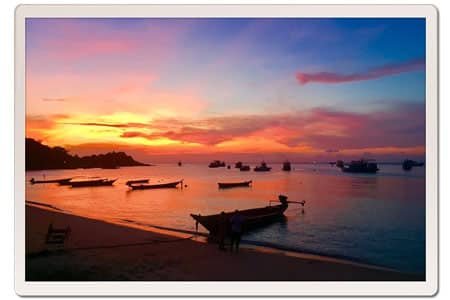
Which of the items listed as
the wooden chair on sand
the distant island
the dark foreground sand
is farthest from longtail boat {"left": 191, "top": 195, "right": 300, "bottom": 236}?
the wooden chair on sand

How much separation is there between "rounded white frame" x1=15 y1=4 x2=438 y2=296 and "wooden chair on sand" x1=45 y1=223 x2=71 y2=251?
1.48ft

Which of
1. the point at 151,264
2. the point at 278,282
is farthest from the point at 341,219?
the point at 151,264

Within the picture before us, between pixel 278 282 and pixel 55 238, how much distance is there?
9.27ft

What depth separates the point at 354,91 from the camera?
527 cm

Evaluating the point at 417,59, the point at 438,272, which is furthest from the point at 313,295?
the point at 417,59

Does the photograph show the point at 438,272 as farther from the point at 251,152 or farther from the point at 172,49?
the point at 172,49

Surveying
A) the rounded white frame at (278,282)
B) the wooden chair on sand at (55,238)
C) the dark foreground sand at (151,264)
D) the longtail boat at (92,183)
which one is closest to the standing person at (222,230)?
the dark foreground sand at (151,264)

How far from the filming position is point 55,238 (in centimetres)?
529

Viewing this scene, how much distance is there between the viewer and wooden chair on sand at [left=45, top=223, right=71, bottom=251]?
5137 mm

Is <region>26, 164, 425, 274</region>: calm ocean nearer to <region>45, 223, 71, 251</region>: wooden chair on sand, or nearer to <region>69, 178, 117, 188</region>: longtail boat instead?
<region>45, 223, 71, 251</region>: wooden chair on sand

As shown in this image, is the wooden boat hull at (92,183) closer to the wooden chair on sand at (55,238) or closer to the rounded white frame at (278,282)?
the wooden chair on sand at (55,238)

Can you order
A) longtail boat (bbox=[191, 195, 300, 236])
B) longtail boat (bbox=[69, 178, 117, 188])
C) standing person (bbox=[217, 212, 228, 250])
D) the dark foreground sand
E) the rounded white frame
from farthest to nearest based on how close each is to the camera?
longtail boat (bbox=[69, 178, 117, 188]) < longtail boat (bbox=[191, 195, 300, 236]) < standing person (bbox=[217, 212, 228, 250]) < the dark foreground sand < the rounded white frame

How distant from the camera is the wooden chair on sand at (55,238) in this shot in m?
5.14

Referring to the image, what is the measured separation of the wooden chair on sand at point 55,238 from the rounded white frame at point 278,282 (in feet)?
1.48
